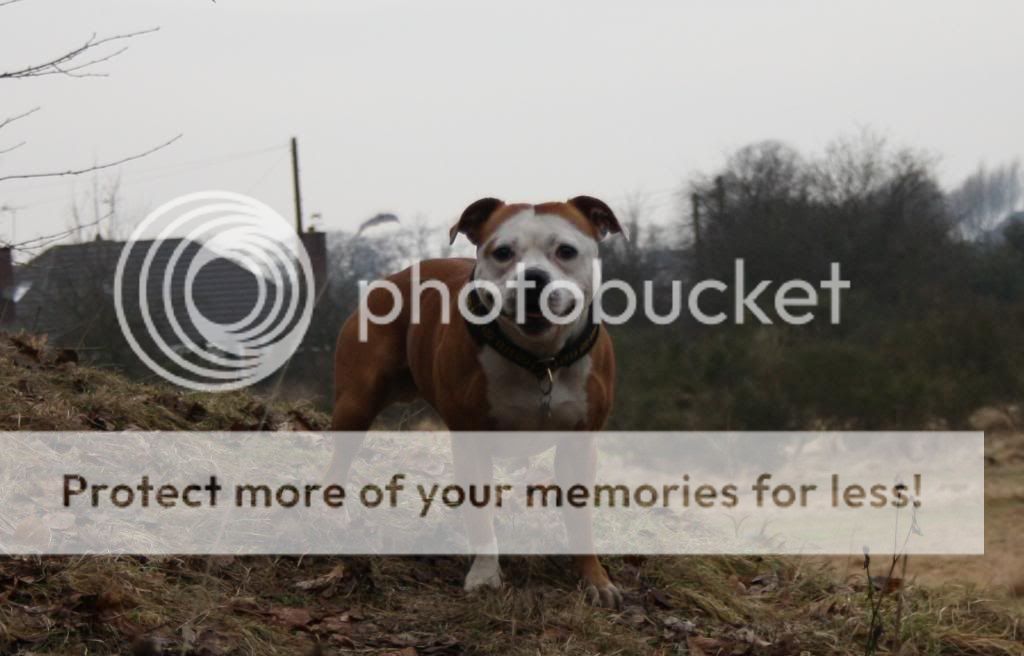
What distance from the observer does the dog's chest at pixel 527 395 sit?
445 centimetres

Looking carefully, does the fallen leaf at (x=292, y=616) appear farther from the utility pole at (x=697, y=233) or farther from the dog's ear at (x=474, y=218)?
the utility pole at (x=697, y=233)

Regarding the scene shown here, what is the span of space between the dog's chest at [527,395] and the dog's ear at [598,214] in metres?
0.53

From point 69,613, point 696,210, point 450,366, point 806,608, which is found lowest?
point 806,608

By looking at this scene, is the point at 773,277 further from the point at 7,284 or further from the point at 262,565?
the point at 262,565

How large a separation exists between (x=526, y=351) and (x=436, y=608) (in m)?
0.98

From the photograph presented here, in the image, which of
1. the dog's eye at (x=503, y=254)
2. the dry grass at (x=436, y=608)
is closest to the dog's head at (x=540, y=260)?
the dog's eye at (x=503, y=254)

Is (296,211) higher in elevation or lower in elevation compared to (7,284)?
higher

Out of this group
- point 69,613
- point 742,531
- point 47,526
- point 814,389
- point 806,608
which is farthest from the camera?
point 814,389

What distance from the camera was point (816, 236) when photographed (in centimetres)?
2355

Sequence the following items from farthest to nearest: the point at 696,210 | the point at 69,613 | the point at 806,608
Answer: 1. the point at 696,210
2. the point at 806,608
3. the point at 69,613

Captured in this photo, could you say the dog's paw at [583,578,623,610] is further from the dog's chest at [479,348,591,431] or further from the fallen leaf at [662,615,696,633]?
the dog's chest at [479,348,591,431]

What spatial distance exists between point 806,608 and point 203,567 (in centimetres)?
245

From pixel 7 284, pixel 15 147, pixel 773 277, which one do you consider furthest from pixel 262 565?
pixel 773 277

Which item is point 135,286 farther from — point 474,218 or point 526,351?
point 526,351
